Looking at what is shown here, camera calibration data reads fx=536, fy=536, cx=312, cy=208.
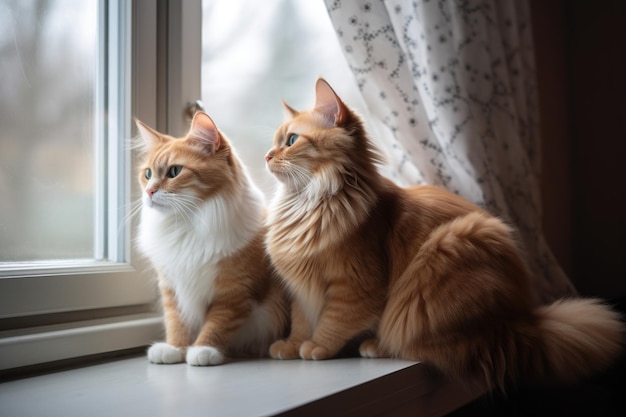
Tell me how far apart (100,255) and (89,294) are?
158 millimetres

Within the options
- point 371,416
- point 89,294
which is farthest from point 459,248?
point 89,294

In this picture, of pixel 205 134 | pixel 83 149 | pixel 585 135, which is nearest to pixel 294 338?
pixel 205 134

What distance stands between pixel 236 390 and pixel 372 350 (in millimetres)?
360

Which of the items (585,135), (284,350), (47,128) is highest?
(585,135)

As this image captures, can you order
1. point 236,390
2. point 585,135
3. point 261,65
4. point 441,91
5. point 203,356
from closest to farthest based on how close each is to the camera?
point 236,390
point 203,356
point 441,91
point 261,65
point 585,135

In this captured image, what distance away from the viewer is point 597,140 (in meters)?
2.43

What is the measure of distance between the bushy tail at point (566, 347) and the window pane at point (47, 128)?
1.00 metres

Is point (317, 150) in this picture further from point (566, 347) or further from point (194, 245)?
point (566, 347)

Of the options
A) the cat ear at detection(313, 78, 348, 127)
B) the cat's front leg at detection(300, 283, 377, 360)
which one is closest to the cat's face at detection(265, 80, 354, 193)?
the cat ear at detection(313, 78, 348, 127)

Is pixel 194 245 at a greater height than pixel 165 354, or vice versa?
pixel 194 245

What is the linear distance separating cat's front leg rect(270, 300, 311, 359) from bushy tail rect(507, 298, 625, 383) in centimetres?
43

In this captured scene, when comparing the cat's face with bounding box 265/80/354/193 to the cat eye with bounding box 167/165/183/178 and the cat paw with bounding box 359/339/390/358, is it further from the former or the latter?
the cat paw with bounding box 359/339/390/358

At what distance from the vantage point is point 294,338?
1.19 metres

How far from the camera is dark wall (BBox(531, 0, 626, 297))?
2.34 meters
